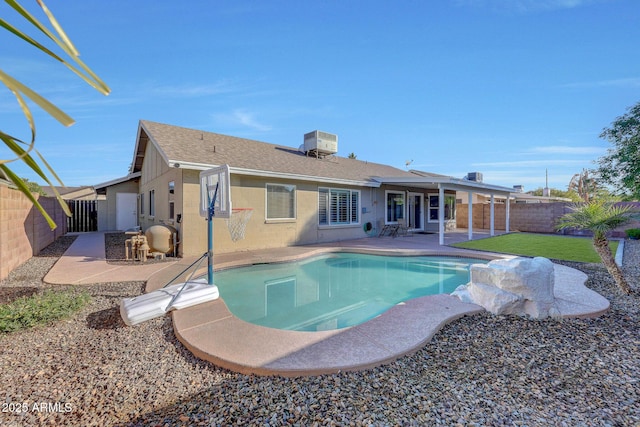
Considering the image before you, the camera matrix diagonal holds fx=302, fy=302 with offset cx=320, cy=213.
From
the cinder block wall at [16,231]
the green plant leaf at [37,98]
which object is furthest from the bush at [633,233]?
the cinder block wall at [16,231]

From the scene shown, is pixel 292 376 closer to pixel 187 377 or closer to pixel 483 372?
pixel 187 377

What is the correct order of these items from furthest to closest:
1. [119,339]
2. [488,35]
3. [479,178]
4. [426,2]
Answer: [479,178]
[488,35]
[426,2]
[119,339]

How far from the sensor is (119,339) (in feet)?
13.1

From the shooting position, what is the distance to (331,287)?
7.79 meters

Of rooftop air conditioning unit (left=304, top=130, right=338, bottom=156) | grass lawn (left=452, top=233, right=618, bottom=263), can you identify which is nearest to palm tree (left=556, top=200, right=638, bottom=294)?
grass lawn (left=452, top=233, right=618, bottom=263)

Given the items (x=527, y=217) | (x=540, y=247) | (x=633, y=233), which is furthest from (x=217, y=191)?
(x=527, y=217)

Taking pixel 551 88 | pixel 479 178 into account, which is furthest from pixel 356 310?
pixel 479 178

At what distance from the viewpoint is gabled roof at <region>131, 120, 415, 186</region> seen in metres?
10.0

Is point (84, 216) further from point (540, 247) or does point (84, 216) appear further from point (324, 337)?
point (540, 247)

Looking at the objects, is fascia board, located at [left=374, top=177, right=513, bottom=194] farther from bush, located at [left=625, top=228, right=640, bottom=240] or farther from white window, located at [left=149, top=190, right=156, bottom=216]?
white window, located at [left=149, top=190, right=156, bottom=216]

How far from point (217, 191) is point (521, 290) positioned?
577 centimetres

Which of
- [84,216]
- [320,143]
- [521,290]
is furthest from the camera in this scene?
[84,216]

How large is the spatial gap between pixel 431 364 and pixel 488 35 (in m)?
10.5

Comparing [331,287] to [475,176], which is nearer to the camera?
[331,287]
